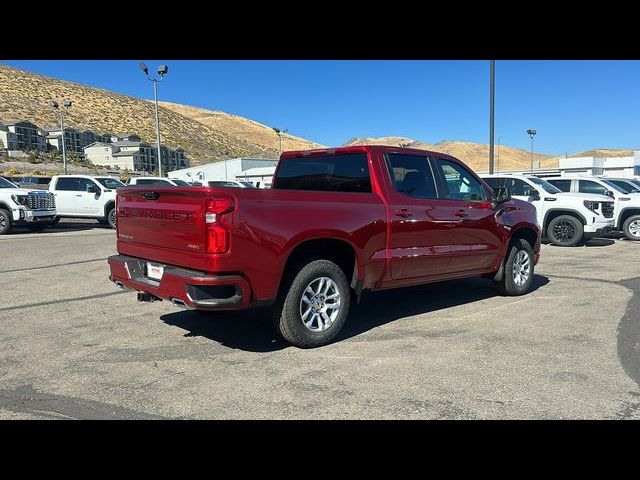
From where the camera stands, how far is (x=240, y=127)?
543 feet

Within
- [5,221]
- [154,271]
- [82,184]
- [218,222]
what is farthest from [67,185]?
[218,222]

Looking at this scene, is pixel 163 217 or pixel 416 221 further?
pixel 416 221

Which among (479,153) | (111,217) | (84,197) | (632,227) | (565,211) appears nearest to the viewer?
(565,211)

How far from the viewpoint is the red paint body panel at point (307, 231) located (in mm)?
4250

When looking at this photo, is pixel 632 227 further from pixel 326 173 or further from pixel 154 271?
pixel 154 271

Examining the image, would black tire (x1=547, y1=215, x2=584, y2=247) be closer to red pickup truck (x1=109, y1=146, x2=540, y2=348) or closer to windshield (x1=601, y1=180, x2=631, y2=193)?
windshield (x1=601, y1=180, x2=631, y2=193)

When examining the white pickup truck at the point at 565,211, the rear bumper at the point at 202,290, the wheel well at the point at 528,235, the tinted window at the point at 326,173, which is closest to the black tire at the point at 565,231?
the white pickup truck at the point at 565,211

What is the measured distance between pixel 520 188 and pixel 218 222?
38.3 feet

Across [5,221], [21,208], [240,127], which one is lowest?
[5,221]

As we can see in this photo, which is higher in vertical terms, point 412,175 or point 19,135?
point 19,135
